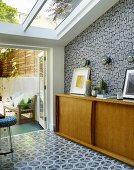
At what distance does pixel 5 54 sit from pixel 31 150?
4982 mm

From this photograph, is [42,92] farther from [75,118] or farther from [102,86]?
[102,86]

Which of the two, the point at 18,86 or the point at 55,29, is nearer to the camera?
the point at 55,29

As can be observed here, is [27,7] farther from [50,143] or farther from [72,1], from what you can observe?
[50,143]

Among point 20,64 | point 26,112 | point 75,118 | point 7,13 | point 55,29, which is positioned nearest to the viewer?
point 7,13

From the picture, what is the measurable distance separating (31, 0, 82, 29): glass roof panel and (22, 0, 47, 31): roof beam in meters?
0.18

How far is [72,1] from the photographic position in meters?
3.59

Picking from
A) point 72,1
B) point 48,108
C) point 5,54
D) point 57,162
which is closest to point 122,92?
point 57,162

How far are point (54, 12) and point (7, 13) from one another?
81 cm

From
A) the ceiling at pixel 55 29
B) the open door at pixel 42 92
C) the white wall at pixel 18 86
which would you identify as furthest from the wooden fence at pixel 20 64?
the ceiling at pixel 55 29

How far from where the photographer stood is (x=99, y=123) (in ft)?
11.5

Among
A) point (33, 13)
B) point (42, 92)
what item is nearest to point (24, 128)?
point (42, 92)

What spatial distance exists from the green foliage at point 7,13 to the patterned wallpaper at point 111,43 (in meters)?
1.42

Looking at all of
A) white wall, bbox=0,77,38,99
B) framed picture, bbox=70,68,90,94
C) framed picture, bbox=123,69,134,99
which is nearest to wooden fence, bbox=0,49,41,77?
white wall, bbox=0,77,38,99

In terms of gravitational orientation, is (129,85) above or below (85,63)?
below
